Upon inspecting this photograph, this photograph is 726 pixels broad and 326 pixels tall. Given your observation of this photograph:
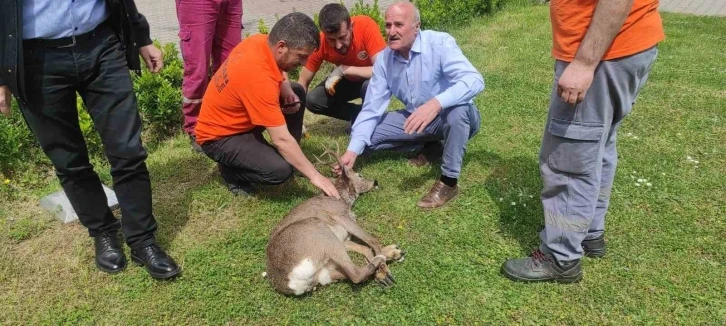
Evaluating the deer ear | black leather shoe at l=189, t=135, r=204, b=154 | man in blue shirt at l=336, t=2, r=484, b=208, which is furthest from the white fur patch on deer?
black leather shoe at l=189, t=135, r=204, b=154

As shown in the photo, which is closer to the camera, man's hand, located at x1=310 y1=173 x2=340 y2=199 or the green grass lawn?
the green grass lawn

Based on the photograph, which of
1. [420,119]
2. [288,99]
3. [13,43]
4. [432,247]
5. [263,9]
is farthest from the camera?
[263,9]

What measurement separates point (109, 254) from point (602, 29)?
11.1ft

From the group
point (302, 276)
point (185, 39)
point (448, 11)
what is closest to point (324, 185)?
point (302, 276)

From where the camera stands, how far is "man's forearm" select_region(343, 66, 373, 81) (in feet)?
17.7

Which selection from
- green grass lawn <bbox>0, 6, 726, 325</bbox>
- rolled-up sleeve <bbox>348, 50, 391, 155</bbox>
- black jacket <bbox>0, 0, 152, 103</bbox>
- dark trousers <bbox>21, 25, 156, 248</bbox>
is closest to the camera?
black jacket <bbox>0, 0, 152, 103</bbox>

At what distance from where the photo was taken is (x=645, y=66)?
9.09ft

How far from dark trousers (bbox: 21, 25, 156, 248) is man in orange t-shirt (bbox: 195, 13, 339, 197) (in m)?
0.88

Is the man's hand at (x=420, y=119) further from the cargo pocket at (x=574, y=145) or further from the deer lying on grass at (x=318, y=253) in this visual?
the cargo pocket at (x=574, y=145)

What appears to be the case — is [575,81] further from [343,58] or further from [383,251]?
[343,58]

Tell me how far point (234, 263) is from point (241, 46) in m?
1.69

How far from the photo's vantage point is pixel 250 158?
4375 mm

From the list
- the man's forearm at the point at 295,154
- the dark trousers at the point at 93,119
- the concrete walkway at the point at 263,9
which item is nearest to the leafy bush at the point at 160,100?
the dark trousers at the point at 93,119

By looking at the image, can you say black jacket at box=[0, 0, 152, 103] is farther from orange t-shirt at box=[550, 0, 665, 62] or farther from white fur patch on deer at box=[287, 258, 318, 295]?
orange t-shirt at box=[550, 0, 665, 62]
